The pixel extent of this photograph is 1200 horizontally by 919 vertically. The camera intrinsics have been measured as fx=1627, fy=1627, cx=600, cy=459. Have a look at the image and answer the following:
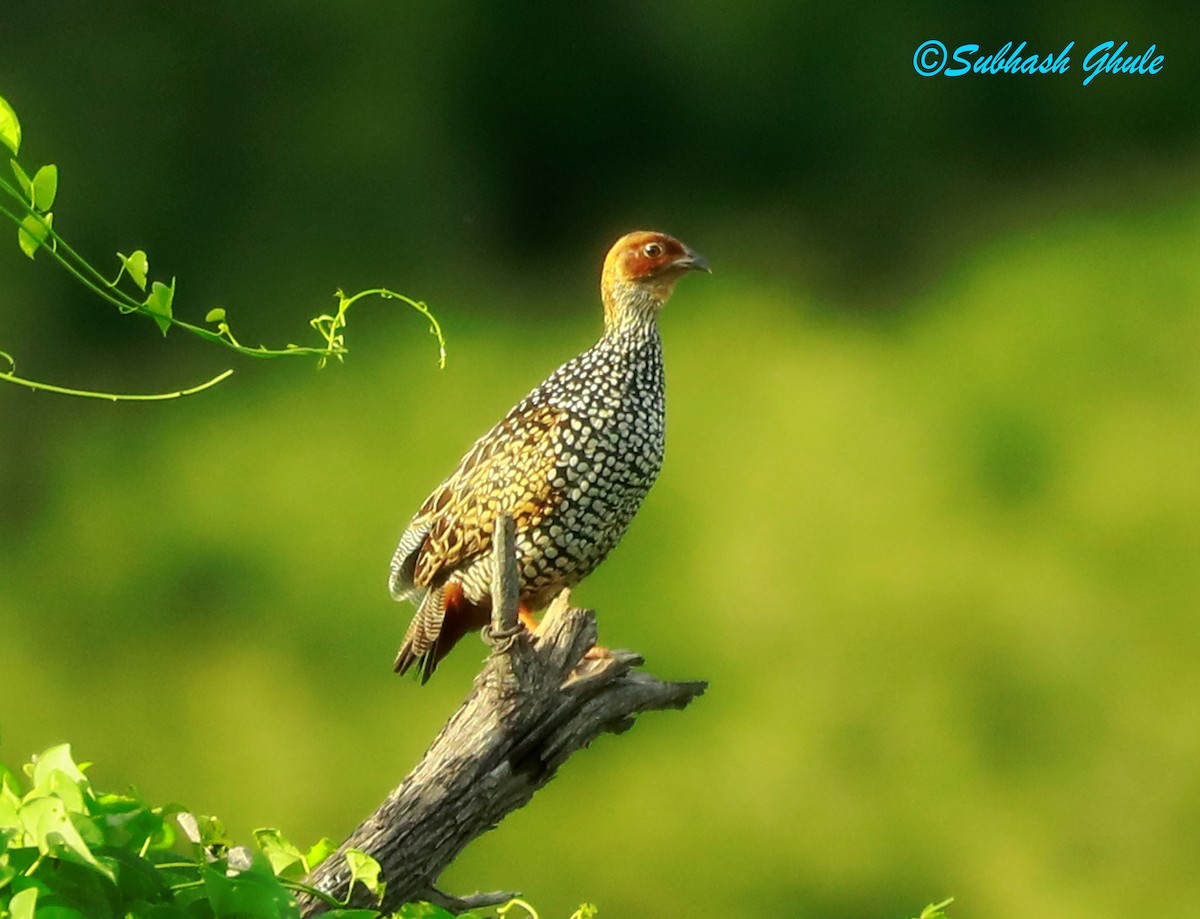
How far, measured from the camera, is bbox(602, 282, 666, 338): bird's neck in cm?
189

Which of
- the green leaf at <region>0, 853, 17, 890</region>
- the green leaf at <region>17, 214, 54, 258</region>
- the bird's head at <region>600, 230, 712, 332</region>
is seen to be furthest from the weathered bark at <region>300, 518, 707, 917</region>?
the green leaf at <region>0, 853, 17, 890</region>

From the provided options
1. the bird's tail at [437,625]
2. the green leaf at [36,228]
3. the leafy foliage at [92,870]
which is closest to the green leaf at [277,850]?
the leafy foliage at [92,870]

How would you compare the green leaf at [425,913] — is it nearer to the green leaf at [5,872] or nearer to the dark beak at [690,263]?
the green leaf at [5,872]

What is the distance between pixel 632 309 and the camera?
6.23 ft

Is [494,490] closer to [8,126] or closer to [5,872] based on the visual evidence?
[8,126]

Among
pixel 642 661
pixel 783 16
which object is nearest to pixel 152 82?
pixel 783 16

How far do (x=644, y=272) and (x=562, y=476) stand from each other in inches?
10.9

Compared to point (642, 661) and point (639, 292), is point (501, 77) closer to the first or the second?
point (639, 292)

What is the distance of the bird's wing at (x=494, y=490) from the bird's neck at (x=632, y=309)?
0.14 meters

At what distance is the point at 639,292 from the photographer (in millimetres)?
1901

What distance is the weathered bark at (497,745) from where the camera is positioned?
1415mm

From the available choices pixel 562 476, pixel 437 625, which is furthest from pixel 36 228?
pixel 437 625

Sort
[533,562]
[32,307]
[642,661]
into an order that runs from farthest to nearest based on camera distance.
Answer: [32,307]
[533,562]
[642,661]

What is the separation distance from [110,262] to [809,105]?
4.44ft
